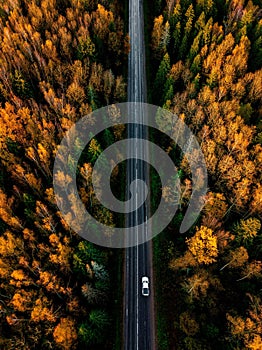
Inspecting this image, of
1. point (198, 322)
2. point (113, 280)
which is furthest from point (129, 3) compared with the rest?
point (198, 322)

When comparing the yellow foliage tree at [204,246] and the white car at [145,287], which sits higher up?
the yellow foliage tree at [204,246]

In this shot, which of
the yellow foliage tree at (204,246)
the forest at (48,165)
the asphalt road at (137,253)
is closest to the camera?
the forest at (48,165)

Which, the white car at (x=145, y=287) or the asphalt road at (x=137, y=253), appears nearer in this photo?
the asphalt road at (x=137, y=253)

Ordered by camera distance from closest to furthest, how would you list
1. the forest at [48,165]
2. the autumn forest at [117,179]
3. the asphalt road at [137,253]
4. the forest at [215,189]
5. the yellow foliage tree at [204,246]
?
the forest at [48,165] < the autumn forest at [117,179] < the yellow foliage tree at [204,246] < the forest at [215,189] < the asphalt road at [137,253]

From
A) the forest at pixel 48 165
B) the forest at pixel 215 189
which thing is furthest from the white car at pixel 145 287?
the forest at pixel 48 165

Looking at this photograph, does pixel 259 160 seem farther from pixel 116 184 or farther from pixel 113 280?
pixel 113 280

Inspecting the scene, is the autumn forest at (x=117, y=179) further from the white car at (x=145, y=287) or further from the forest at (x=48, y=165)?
the white car at (x=145, y=287)

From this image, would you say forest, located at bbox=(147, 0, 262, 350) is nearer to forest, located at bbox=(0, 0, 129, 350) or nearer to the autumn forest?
the autumn forest

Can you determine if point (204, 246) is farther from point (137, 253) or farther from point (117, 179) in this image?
point (117, 179)
